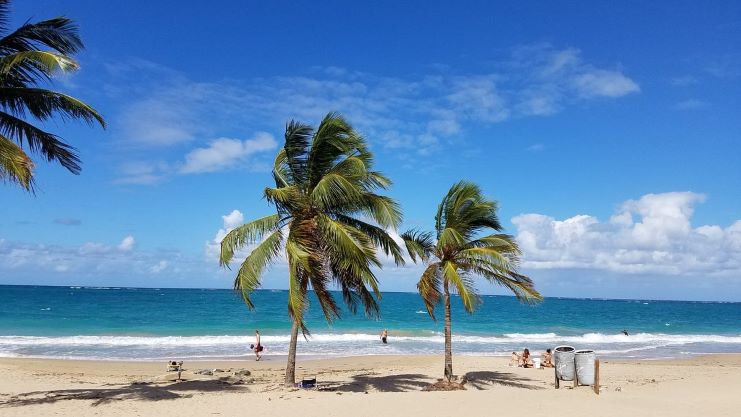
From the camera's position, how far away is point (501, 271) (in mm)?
14125

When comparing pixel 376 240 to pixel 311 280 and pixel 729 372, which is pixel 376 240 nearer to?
pixel 311 280

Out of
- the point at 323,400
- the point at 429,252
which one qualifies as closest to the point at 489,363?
the point at 429,252

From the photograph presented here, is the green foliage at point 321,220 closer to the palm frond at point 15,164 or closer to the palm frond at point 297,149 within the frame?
the palm frond at point 297,149

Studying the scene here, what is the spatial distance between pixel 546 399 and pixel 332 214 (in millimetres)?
6797

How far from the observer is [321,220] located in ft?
43.6

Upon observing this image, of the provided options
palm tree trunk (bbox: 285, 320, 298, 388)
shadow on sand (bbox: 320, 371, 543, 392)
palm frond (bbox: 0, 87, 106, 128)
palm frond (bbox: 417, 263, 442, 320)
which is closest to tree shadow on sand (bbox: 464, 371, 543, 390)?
shadow on sand (bbox: 320, 371, 543, 392)

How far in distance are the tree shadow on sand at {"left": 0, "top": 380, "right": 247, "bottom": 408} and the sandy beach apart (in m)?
0.03

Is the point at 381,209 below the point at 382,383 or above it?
above

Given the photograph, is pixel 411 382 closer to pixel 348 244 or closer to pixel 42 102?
pixel 348 244

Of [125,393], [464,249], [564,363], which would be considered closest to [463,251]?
[464,249]

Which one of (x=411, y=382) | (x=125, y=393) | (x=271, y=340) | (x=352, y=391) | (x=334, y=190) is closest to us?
(x=334, y=190)

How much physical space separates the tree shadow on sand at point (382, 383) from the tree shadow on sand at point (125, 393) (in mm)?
2804

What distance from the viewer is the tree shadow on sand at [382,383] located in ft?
51.7

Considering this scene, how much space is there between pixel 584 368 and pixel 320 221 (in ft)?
25.1
